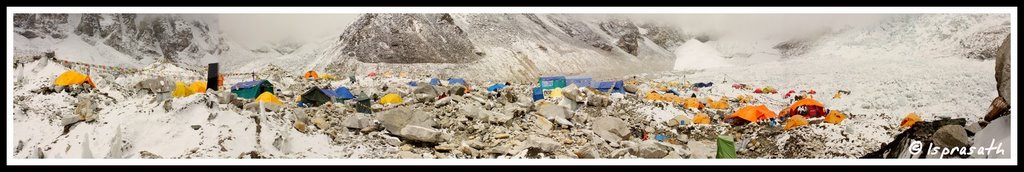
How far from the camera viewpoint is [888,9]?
35.1ft

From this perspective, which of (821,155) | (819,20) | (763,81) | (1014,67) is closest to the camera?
(1014,67)

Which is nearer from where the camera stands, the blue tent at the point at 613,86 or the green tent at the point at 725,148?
the green tent at the point at 725,148

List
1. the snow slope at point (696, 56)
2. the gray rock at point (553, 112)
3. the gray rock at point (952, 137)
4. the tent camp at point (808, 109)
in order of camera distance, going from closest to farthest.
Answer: the gray rock at point (952, 137) → the gray rock at point (553, 112) → the tent camp at point (808, 109) → the snow slope at point (696, 56)

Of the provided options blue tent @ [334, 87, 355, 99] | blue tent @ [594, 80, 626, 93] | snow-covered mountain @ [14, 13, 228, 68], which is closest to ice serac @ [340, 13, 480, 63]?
snow-covered mountain @ [14, 13, 228, 68]

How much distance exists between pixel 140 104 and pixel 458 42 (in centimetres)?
3065

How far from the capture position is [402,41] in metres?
38.4

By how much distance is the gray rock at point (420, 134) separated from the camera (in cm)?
1164

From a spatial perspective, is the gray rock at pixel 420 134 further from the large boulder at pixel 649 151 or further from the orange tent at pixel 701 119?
the orange tent at pixel 701 119

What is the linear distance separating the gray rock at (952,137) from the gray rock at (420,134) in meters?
8.64

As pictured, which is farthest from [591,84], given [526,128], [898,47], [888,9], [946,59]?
[898,47]

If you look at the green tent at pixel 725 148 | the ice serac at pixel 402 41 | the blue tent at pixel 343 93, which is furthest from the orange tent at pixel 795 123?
the ice serac at pixel 402 41

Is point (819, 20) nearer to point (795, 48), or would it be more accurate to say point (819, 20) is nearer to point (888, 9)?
point (795, 48)

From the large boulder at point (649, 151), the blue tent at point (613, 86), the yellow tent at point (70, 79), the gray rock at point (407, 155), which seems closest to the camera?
the gray rock at point (407, 155)

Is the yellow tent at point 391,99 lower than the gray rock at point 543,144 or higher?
higher
